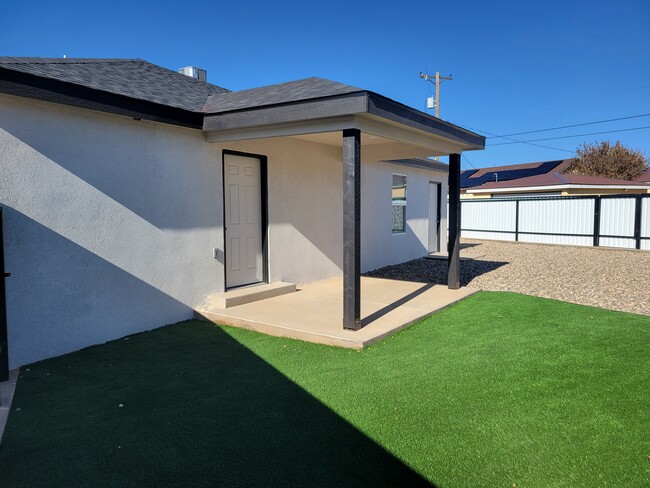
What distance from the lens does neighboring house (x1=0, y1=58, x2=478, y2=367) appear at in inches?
186

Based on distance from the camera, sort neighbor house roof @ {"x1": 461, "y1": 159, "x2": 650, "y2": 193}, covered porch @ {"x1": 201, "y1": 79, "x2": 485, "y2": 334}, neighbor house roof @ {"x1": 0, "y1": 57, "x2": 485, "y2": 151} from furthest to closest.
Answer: neighbor house roof @ {"x1": 461, "y1": 159, "x2": 650, "y2": 193}
covered porch @ {"x1": 201, "y1": 79, "x2": 485, "y2": 334}
neighbor house roof @ {"x1": 0, "y1": 57, "x2": 485, "y2": 151}

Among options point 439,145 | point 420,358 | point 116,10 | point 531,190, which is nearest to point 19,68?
point 420,358

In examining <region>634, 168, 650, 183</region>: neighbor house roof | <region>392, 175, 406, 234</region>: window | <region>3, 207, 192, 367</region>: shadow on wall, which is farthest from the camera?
<region>634, 168, 650, 183</region>: neighbor house roof

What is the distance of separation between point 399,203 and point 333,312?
686 cm

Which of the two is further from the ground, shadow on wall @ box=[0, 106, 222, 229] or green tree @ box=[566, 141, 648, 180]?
green tree @ box=[566, 141, 648, 180]

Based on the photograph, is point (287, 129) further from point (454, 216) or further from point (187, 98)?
point (454, 216)

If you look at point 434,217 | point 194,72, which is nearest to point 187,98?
point 194,72

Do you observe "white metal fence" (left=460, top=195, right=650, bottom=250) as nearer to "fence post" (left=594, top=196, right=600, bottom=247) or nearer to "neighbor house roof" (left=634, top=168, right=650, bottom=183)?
"fence post" (left=594, top=196, right=600, bottom=247)

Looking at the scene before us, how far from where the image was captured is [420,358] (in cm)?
479

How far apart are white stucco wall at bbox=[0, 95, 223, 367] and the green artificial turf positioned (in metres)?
0.46

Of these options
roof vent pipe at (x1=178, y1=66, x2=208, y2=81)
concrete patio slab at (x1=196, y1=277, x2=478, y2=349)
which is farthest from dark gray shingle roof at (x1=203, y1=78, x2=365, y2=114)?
concrete patio slab at (x1=196, y1=277, x2=478, y2=349)

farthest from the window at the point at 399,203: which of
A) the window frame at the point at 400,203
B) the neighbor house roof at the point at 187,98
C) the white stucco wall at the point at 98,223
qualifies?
the white stucco wall at the point at 98,223

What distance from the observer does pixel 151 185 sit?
593cm

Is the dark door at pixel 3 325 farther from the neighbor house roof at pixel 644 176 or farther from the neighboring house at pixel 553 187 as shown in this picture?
the neighbor house roof at pixel 644 176
